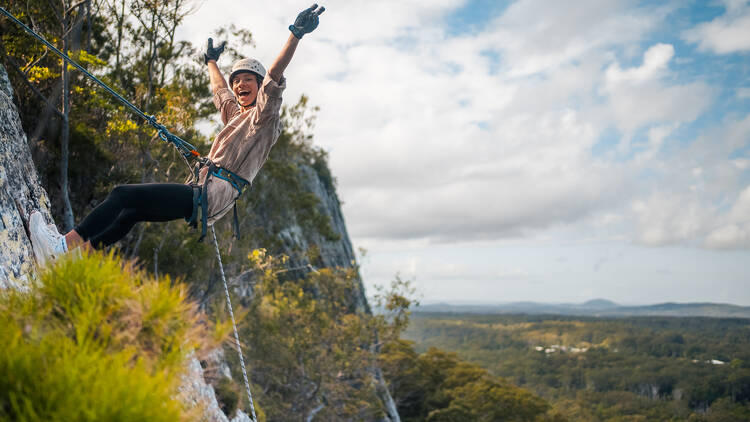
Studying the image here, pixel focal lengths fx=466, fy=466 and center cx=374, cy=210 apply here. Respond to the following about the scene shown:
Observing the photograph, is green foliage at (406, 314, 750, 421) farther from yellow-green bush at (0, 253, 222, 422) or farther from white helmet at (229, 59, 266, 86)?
yellow-green bush at (0, 253, 222, 422)

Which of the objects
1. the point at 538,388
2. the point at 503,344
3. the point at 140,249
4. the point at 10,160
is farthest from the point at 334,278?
the point at 503,344

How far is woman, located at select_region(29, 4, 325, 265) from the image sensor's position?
12.0ft

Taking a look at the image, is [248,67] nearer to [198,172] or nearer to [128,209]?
[198,172]

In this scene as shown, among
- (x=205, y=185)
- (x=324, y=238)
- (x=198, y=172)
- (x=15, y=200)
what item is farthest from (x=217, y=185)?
(x=324, y=238)

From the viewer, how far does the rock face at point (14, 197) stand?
367 cm

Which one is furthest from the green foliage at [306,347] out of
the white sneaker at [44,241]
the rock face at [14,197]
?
the white sneaker at [44,241]

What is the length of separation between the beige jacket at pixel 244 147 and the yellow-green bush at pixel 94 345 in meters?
1.89

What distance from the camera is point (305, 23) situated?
379 centimetres

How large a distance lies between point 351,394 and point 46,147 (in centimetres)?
1791

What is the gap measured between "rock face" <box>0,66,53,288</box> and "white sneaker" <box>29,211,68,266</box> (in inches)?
6.9

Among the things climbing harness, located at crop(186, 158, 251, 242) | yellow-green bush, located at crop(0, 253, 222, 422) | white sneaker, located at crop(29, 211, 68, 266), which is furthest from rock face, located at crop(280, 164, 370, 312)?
yellow-green bush, located at crop(0, 253, 222, 422)

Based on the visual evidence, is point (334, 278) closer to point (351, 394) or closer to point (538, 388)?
point (351, 394)

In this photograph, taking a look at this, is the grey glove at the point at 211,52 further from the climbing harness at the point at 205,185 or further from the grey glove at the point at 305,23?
the grey glove at the point at 305,23

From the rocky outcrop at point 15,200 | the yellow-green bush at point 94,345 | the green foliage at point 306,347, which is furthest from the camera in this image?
the green foliage at point 306,347
